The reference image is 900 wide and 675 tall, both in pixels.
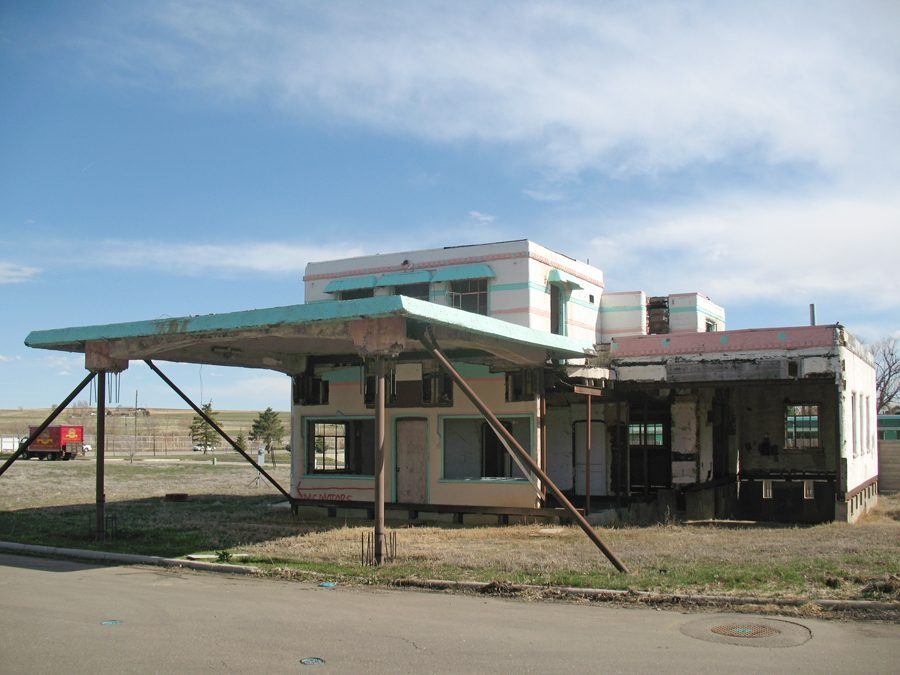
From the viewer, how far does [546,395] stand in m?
20.2

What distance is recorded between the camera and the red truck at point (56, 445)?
52781 mm

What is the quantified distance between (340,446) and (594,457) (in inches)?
275

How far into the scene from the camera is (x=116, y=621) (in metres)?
9.24

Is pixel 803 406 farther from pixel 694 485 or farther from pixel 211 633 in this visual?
pixel 211 633

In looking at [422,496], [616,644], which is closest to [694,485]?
[422,496]

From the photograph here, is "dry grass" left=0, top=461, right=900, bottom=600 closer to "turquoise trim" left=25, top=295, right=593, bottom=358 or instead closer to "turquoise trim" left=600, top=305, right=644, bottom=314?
"turquoise trim" left=25, top=295, right=593, bottom=358

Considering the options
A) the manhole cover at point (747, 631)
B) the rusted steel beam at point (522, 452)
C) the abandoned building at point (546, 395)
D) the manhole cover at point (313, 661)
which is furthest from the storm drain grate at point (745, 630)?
the abandoned building at point (546, 395)

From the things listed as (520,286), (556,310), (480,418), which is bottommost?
(480,418)

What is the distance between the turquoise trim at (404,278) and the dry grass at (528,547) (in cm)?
667

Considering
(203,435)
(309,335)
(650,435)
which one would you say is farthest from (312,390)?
(203,435)

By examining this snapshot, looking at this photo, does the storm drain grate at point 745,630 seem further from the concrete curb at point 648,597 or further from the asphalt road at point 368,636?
the concrete curb at point 648,597

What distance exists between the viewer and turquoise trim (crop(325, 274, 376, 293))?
23.5 metres

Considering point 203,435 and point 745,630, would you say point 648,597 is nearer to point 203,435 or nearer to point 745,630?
point 745,630

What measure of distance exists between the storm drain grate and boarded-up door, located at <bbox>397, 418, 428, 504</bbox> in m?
12.1
